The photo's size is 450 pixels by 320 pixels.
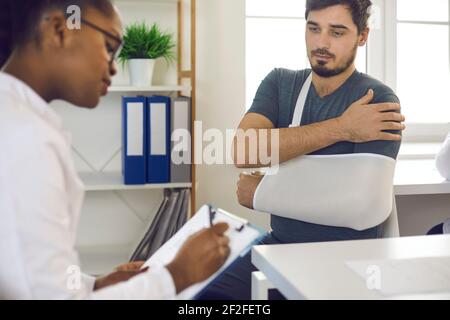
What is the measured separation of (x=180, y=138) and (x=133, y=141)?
83 mm

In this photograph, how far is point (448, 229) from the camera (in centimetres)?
154

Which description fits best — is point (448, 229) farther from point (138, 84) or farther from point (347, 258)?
point (138, 84)

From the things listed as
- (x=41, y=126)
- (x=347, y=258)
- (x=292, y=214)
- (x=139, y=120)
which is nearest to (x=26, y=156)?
(x=41, y=126)

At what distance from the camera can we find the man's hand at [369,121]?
1146mm

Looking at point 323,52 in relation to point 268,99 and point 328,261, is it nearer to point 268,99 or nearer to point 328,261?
point 268,99

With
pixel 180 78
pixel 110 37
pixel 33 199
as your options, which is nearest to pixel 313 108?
pixel 180 78

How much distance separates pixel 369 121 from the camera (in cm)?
115

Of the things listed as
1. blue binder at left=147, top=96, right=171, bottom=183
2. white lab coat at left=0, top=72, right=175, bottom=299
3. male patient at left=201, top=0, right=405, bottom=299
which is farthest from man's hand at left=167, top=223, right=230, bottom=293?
male patient at left=201, top=0, right=405, bottom=299

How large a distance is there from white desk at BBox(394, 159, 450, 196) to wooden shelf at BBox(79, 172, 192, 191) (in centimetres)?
80

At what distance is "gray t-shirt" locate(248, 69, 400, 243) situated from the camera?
1.12 m

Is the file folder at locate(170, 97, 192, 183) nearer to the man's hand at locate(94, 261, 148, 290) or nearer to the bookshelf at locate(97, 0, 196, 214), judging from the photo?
the bookshelf at locate(97, 0, 196, 214)

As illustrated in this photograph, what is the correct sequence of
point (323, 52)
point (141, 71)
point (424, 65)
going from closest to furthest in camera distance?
point (141, 71)
point (323, 52)
point (424, 65)

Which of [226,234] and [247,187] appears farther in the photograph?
[247,187]

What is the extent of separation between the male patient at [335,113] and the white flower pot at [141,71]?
30 cm
